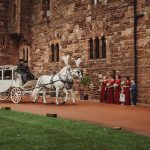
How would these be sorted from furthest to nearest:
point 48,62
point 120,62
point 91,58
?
1. point 48,62
2. point 91,58
3. point 120,62

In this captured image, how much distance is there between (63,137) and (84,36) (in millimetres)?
14474

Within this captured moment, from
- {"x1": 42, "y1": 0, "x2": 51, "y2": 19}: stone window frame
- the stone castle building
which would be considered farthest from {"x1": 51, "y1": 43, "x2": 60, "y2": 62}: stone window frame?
{"x1": 42, "y1": 0, "x2": 51, "y2": 19}: stone window frame

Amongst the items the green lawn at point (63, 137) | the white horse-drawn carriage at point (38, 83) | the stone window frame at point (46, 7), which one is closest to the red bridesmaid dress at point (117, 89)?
the white horse-drawn carriage at point (38, 83)

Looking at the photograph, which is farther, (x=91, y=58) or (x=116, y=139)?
(x=91, y=58)

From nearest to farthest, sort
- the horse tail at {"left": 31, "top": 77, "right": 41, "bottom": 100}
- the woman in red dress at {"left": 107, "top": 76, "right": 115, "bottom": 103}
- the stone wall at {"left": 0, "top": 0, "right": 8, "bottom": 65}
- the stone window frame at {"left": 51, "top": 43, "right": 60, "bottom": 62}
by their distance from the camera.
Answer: the horse tail at {"left": 31, "top": 77, "right": 41, "bottom": 100}
the woman in red dress at {"left": 107, "top": 76, "right": 115, "bottom": 103}
the stone window frame at {"left": 51, "top": 43, "right": 60, "bottom": 62}
the stone wall at {"left": 0, "top": 0, "right": 8, "bottom": 65}

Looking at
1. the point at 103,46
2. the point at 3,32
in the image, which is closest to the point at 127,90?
the point at 103,46

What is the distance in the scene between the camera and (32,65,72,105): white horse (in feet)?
58.7

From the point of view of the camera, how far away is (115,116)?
1303cm

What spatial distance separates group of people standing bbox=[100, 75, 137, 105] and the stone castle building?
575 millimetres

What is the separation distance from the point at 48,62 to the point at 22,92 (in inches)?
285

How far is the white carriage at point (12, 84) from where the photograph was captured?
1878 cm

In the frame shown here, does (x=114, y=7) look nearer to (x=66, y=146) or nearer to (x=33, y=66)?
(x=33, y=66)

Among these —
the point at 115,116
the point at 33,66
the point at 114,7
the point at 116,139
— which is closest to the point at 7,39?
the point at 33,66

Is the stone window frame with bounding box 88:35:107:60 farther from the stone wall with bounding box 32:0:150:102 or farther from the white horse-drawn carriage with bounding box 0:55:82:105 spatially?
the white horse-drawn carriage with bounding box 0:55:82:105
